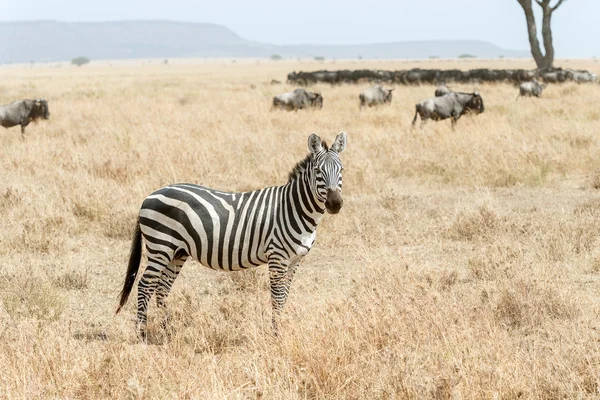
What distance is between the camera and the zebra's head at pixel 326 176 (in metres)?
5.08

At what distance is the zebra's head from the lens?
16.7 ft

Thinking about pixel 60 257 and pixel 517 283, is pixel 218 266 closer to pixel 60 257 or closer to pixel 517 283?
pixel 517 283

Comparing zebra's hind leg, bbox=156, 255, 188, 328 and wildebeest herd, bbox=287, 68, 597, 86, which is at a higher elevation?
wildebeest herd, bbox=287, 68, 597, 86

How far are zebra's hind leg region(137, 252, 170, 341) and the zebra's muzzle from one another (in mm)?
1421

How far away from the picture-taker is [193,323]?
19.2 ft

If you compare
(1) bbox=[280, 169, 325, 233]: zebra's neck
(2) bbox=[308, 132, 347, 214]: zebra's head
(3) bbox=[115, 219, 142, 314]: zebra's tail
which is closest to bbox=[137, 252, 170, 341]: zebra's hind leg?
(3) bbox=[115, 219, 142, 314]: zebra's tail

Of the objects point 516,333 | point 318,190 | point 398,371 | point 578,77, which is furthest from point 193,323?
point 578,77

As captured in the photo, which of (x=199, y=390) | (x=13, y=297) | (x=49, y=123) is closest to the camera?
(x=199, y=390)

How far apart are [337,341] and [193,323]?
5.64 feet

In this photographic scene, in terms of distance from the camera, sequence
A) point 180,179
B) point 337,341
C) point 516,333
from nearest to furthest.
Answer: point 337,341 < point 516,333 < point 180,179

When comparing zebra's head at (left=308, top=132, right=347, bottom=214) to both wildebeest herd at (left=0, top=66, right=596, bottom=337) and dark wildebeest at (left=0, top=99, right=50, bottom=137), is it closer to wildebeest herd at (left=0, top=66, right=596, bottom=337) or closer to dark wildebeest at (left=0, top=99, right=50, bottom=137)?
wildebeest herd at (left=0, top=66, right=596, bottom=337)

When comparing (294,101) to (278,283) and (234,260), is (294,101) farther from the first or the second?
(278,283)

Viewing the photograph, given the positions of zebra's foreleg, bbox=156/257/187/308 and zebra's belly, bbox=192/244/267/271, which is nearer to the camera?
zebra's belly, bbox=192/244/267/271

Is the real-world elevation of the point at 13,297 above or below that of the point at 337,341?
below
